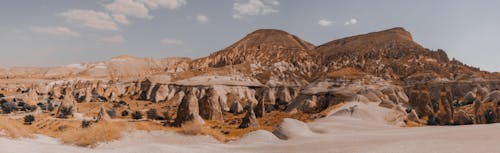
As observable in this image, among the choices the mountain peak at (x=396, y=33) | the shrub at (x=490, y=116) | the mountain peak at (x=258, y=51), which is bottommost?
the shrub at (x=490, y=116)

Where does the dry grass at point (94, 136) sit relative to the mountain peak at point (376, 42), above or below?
below

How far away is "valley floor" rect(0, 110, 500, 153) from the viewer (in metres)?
15.5

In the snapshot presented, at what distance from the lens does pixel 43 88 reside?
107375 millimetres

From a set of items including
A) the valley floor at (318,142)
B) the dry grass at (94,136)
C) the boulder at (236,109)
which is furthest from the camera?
the boulder at (236,109)

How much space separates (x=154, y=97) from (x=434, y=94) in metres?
80.0

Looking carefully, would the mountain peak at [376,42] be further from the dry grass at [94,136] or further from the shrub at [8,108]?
the dry grass at [94,136]

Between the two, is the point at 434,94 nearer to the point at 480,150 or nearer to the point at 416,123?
the point at 416,123

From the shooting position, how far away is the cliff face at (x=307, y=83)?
5134cm

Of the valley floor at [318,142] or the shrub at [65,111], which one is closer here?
the valley floor at [318,142]

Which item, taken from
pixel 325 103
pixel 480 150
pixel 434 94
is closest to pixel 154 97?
pixel 325 103

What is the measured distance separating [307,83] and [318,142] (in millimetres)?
92194

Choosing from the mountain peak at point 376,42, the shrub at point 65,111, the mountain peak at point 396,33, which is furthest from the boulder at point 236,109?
the mountain peak at point 396,33

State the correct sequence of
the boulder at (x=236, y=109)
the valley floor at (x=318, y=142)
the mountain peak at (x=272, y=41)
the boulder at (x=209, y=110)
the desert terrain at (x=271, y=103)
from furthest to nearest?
the mountain peak at (x=272, y=41)
the boulder at (x=236, y=109)
the boulder at (x=209, y=110)
the desert terrain at (x=271, y=103)
the valley floor at (x=318, y=142)

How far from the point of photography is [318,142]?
22.1 m
